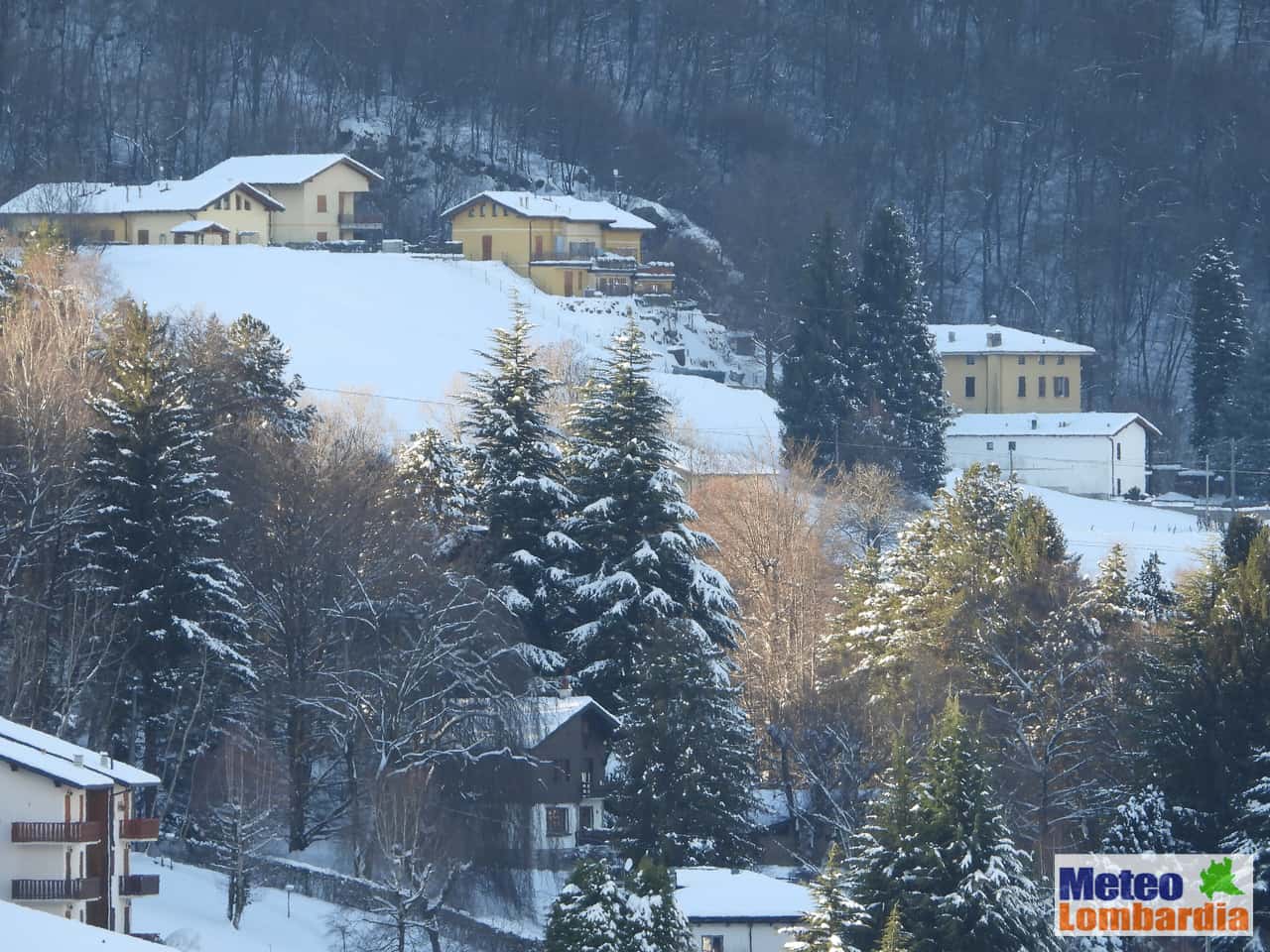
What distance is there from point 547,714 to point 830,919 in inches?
449

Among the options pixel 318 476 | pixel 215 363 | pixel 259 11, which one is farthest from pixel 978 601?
pixel 259 11

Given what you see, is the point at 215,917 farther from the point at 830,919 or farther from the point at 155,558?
the point at 830,919

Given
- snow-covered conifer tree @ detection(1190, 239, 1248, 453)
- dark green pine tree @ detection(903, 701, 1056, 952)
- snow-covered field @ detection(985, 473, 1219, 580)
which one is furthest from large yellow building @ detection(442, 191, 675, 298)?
dark green pine tree @ detection(903, 701, 1056, 952)

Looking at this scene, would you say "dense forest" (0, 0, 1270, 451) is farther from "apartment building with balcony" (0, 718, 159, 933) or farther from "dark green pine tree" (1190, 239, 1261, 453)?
"apartment building with balcony" (0, 718, 159, 933)

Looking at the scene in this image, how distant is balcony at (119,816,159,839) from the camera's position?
3812cm

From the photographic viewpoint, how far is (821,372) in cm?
7769

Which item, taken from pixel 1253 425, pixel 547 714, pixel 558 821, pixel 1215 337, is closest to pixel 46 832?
pixel 547 714

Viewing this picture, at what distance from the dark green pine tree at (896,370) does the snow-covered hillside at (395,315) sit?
126 inches

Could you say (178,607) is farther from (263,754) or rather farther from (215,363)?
(215,363)

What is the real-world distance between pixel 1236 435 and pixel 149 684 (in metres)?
53.4

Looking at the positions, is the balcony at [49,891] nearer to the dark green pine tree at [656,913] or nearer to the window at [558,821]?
the dark green pine tree at [656,913]

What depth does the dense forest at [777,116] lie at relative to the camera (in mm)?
120688

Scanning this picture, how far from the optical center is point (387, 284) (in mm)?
87750

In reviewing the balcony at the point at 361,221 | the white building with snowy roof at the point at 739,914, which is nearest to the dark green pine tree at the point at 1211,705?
the white building with snowy roof at the point at 739,914
